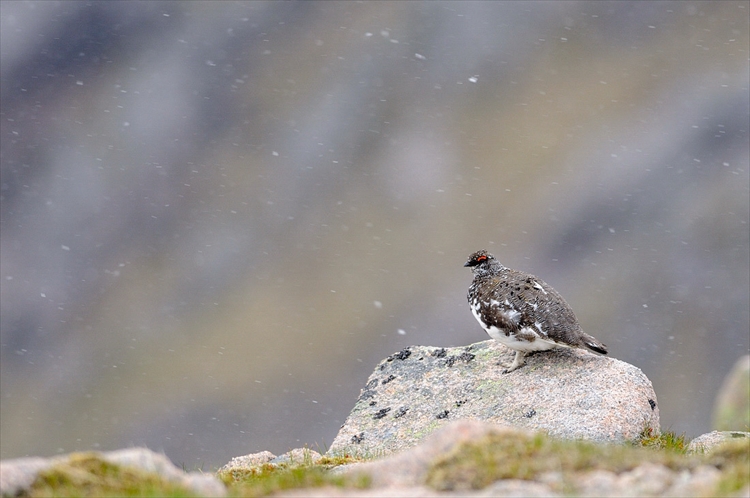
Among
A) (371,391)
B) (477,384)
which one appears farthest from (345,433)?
(477,384)

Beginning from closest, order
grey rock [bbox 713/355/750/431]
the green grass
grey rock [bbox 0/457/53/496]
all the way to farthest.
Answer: the green grass, grey rock [bbox 0/457/53/496], grey rock [bbox 713/355/750/431]

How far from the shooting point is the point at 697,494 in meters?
6.00

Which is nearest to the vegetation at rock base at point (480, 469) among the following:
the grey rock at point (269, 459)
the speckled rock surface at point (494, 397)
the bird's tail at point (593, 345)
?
the speckled rock surface at point (494, 397)

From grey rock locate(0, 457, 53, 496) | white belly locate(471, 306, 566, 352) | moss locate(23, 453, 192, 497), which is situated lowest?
moss locate(23, 453, 192, 497)

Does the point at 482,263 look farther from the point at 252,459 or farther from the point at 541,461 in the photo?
the point at 541,461

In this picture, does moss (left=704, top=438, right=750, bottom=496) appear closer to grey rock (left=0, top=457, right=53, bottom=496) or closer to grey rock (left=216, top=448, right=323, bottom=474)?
grey rock (left=0, top=457, right=53, bottom=496)

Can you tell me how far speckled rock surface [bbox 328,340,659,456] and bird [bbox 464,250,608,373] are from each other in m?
0.45

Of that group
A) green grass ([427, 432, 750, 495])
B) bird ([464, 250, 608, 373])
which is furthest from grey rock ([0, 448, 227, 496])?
bird ([464, 250, 608, 373])

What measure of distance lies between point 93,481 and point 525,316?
8364mm

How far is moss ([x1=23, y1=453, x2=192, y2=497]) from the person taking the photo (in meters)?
6.60

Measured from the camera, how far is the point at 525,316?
13289 millimetres

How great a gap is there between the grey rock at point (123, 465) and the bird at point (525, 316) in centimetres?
745

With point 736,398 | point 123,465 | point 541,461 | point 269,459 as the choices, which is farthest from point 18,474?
point 736,398

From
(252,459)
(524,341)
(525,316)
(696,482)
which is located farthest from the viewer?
(252,459)
